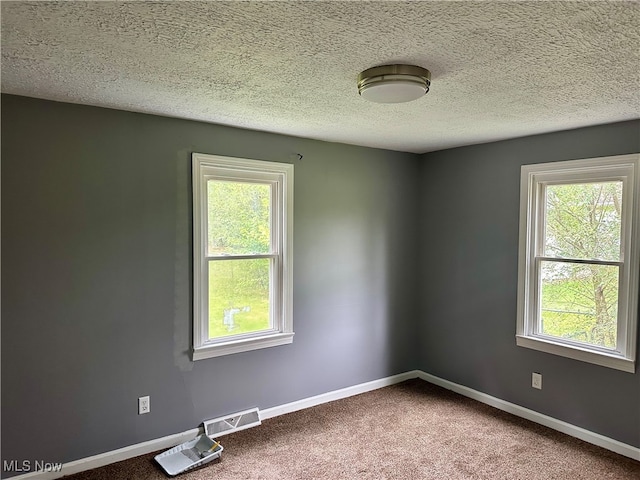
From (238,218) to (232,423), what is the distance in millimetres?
1618

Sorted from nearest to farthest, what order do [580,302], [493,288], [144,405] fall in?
[144,405] < [580,302] < [493,288]

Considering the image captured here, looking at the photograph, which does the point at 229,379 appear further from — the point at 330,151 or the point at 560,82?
the point at 560,82

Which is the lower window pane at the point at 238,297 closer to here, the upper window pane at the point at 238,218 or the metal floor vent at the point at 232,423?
the upper window pane at the point at 238,218

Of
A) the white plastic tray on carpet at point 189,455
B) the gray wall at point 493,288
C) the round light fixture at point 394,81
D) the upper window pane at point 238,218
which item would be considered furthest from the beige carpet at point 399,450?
the round light fixture at point 394,81

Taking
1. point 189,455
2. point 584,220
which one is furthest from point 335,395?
point 584,220

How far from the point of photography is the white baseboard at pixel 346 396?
2.77m

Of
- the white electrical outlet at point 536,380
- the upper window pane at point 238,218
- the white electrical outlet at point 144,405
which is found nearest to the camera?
the white electrical outlet at point 144,405

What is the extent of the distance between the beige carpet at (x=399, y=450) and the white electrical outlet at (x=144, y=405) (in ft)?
0.99

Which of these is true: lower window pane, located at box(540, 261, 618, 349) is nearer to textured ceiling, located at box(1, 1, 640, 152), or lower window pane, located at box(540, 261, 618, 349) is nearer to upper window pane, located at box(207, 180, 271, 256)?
textured ceiling, located at box(1, 1, 640, 152)

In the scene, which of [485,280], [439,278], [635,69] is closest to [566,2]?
[635,69]

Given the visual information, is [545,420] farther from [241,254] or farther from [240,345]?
[241,254]

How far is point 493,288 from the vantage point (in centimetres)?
390

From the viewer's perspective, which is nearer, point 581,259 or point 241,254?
point 581,259

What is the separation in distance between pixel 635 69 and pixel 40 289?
3.44 m
